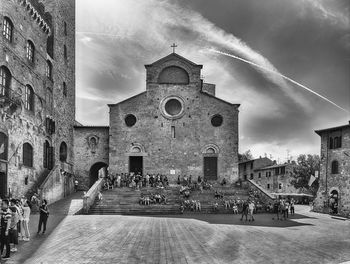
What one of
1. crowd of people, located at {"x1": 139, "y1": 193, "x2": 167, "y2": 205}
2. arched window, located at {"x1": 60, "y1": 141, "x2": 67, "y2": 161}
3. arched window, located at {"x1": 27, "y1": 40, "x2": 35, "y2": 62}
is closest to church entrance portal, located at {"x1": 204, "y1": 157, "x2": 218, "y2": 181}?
crowd of people, located at {"x1": 139, "y1": 193, "x2": 167, "y2": 205}

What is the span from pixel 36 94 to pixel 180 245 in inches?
904

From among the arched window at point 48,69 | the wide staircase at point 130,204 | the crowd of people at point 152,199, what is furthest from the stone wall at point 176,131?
the crowd of people at point 152,199

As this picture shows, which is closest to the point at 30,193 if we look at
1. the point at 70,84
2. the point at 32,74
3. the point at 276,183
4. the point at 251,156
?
the point at 32,74

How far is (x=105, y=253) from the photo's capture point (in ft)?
43.2

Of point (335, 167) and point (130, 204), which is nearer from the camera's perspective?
point (130, 204)

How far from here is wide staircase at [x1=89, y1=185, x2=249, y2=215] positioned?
31141 millimetres

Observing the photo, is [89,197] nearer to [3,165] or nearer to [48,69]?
[3,165]

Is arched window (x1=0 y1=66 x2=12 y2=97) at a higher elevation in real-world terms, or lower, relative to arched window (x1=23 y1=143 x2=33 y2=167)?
higher

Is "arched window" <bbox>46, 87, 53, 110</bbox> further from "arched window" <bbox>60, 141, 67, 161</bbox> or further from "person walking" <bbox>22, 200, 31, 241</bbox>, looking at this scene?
"person walking" <bbox>22, 200, 31, 241</bbox>

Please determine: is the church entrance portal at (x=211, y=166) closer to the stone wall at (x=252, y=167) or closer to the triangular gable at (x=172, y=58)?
the triangular gable at (x=172, y=58)

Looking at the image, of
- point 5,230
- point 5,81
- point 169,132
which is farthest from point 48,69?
point 5,230

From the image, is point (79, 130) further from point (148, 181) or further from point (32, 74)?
point (32, 74)

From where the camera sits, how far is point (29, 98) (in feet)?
106

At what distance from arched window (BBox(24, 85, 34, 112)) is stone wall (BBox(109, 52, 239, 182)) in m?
13.4
